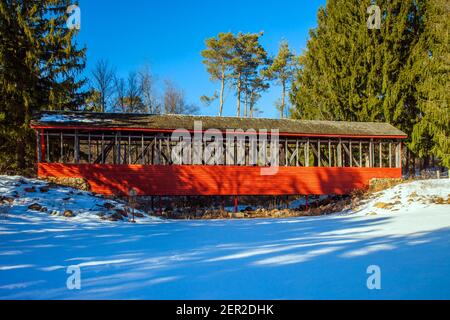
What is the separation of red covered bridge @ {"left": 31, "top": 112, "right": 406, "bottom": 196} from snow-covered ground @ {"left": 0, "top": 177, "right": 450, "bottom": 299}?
8403 mm

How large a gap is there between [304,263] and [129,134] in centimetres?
1555

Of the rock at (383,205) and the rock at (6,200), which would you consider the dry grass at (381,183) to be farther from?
the rock at (6,200)

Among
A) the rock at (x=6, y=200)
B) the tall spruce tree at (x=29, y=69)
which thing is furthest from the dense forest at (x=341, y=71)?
the rock at (x=6, y=200)

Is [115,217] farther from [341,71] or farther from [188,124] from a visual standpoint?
[341,71]

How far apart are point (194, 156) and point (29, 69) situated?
1207cm

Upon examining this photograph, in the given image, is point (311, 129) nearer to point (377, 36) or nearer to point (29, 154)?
point (377, 36)

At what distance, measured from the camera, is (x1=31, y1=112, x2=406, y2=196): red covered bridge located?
59.0 feet

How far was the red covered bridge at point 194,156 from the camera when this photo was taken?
18.0 meters

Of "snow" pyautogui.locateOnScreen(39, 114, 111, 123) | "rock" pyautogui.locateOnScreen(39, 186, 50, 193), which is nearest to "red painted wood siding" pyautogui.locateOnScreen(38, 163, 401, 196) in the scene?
"snow" pyautogui.locateOnScreen(39, 114, 111, 123)

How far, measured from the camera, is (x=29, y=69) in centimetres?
2142

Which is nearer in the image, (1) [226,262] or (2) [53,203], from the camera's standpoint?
(1) [226,262]

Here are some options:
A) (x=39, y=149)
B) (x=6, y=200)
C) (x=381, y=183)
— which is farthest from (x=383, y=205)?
(x=39, y=149)

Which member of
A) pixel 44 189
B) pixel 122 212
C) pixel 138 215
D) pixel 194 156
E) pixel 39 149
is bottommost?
pixel 138 215
